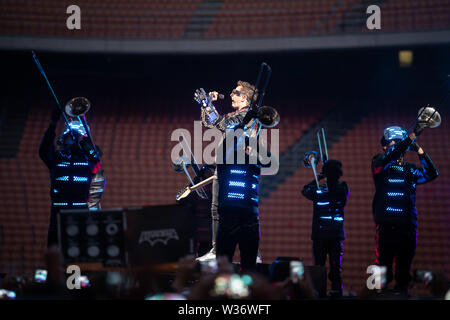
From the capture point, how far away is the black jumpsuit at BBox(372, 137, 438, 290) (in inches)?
187

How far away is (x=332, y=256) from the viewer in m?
5.24

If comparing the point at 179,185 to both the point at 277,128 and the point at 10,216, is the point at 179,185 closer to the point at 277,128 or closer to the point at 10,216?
the point at 277,128

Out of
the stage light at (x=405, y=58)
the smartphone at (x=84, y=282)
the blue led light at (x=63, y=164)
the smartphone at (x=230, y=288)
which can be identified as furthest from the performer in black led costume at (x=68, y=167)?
the stage light at (x=405, y=58)

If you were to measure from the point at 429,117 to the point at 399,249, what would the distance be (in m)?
1.44

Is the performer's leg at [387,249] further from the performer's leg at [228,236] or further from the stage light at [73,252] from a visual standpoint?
the stage light at [73,252]

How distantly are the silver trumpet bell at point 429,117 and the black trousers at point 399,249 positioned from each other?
1.11 m

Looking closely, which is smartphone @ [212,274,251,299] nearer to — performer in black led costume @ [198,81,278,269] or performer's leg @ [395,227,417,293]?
performer in black led costume @ [198,81,278,269]

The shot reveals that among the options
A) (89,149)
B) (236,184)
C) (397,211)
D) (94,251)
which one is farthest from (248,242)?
(89,149)

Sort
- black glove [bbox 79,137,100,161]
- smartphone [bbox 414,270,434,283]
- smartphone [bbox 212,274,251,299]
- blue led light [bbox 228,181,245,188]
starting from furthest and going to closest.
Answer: black glove [bbox 79,137,100,161]
blue led light [bbox 228,181,245,188]
smartphone [bbox 414,270,434,283]
smartphone [bbox 212,274,251,299]

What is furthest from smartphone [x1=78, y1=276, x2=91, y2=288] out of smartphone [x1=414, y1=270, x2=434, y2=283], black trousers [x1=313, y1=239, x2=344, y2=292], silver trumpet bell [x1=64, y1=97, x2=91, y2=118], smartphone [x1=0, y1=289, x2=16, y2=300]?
black trousers [x1=313, y1=239, x2=344, y2=292]

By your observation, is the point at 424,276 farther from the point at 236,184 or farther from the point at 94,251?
the point at 94,251
